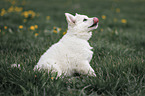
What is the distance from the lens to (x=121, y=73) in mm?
2633

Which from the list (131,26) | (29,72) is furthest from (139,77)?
(131,26)

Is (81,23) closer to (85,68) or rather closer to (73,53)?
(73,53)

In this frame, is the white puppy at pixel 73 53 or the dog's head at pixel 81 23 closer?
the white puppy at pixel 73 53

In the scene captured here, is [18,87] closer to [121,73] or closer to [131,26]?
[121,73]

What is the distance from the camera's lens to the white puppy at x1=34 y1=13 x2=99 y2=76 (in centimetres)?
258

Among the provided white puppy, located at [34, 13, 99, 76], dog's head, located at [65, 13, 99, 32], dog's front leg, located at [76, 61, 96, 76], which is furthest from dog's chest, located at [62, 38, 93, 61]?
dog's head, located at [65, 13, 99, 32]

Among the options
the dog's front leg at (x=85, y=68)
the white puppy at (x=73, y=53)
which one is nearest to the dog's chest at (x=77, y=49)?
the white puppy at (x=73, y=53)

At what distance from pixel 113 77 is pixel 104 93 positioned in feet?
1.01

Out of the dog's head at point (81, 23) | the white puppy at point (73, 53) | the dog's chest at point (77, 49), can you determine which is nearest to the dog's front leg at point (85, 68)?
the white puppy at point (73, 53)

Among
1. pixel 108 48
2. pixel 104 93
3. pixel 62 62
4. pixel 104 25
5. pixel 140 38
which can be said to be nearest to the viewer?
pixel 104 93

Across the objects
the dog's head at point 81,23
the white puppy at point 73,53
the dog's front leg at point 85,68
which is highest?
the dog's head at point 81,23

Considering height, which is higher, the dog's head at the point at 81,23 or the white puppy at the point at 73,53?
the dog's head at the point at 81,23

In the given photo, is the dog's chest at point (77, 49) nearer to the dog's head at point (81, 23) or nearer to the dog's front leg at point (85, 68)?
the dog's front leg at point (85, 68)

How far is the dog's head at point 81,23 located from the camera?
2697 millimetres
